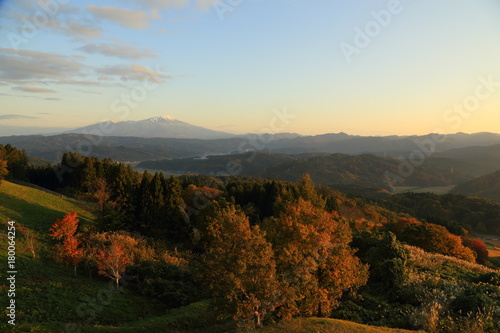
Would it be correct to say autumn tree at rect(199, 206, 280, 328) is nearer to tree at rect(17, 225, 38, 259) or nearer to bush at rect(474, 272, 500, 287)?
bush at rect(474, 272, 500, 287)

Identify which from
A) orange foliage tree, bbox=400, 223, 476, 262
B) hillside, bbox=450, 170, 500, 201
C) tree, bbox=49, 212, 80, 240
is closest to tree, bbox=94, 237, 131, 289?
tree, bbox=49, 212, 80, 240

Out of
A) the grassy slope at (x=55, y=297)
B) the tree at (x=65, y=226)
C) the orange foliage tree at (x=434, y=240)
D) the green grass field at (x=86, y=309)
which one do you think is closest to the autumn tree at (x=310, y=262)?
the green grass field at (x=86, y=309)

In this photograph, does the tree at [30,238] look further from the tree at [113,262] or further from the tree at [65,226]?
the tree at [113,262]

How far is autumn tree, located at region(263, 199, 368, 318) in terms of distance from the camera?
53.6ft

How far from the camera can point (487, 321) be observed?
16.1 meters

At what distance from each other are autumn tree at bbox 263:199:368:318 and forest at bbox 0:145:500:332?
0.06m

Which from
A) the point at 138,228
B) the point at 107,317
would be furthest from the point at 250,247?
the point at 138,228

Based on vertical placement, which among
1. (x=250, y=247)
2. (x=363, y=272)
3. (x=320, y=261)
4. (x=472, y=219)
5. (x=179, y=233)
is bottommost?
(x=472, y=219)

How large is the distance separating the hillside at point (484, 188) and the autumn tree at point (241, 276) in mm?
197112

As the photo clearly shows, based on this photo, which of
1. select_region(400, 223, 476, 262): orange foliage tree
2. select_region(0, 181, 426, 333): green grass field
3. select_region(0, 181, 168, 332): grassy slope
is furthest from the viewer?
select_region(400, 223, 476, 262): orange foliage tree

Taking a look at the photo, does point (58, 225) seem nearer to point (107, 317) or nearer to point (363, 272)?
point (107, 317)

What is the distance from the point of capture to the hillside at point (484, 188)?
542 feet

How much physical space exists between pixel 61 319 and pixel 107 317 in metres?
3.07

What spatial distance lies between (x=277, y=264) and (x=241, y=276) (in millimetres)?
3322
